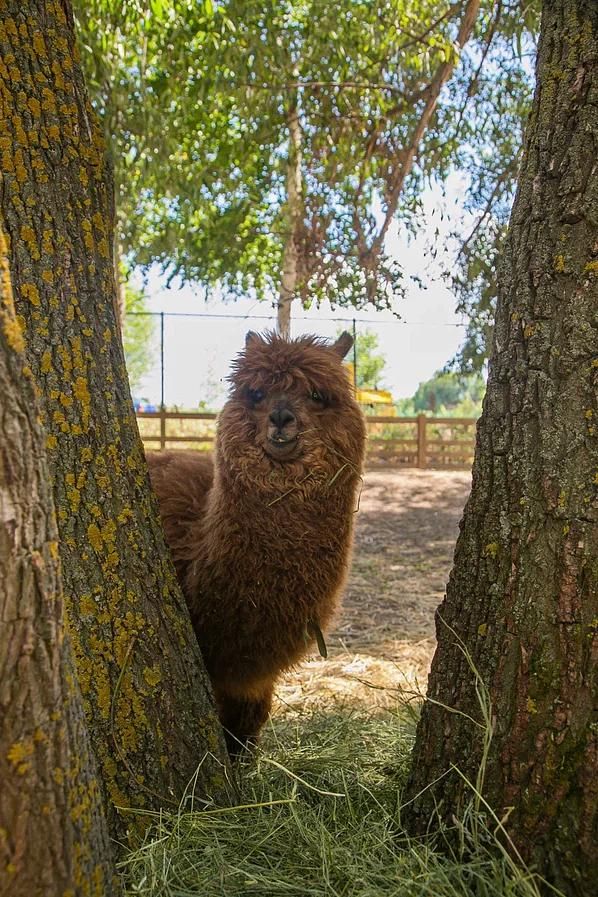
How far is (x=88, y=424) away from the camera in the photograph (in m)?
2.48

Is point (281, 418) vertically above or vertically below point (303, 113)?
below

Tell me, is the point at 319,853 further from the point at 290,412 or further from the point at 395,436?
the point at 395,436

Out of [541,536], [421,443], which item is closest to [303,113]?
[541,536]

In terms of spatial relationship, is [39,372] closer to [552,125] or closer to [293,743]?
[552,125]

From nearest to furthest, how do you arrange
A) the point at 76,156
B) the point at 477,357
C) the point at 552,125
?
1. the point at 552,125
2. the point at 76,156
3. the point at 477,357

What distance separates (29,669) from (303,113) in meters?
8.66

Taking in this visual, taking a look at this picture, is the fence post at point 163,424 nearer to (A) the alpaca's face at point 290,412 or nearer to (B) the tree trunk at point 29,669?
(A) the alpaca's face at point 290,412

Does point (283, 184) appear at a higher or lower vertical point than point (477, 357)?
higher

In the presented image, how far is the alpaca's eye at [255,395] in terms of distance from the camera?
11.6 feet

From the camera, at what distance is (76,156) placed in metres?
2.53

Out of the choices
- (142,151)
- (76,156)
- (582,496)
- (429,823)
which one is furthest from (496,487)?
(142,151)

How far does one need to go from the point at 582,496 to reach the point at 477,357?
9.30 metres

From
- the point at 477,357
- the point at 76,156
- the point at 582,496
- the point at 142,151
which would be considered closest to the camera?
the point at 582,496

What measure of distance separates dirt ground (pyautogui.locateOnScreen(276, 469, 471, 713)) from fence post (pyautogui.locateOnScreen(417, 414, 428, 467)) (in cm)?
230
